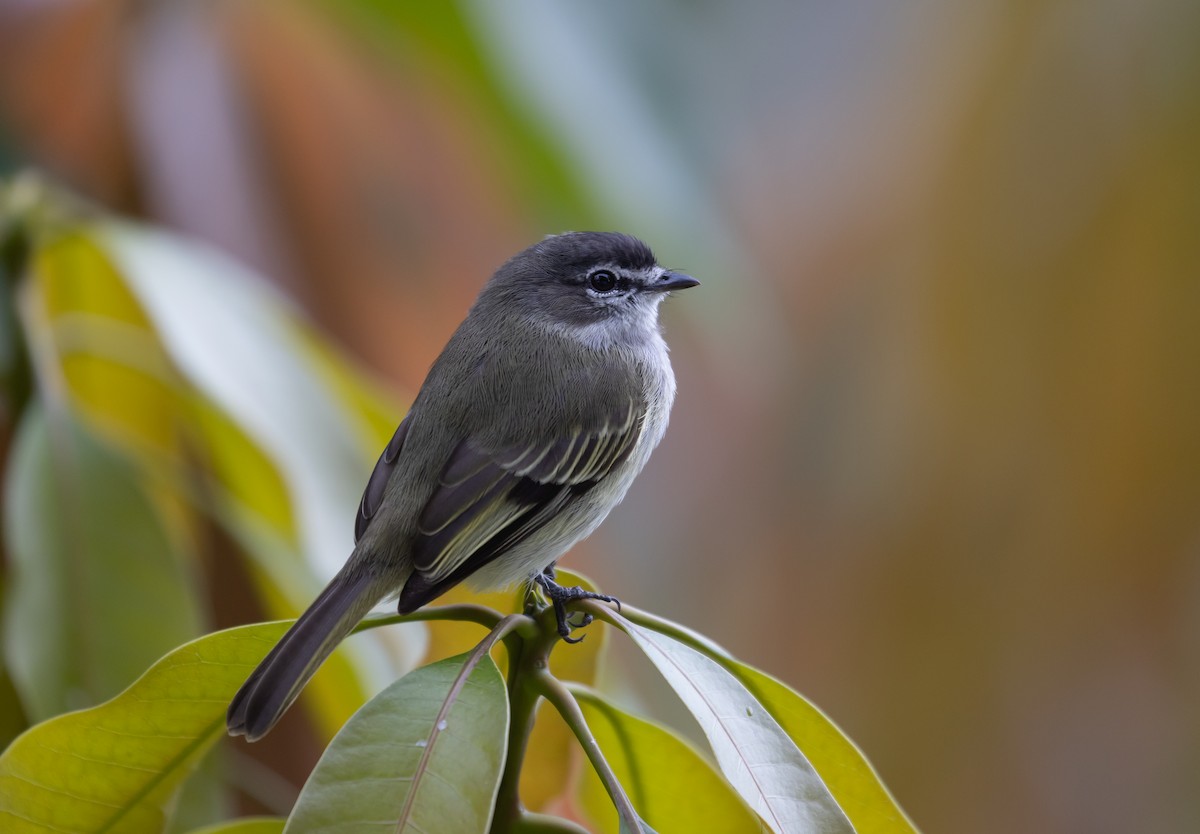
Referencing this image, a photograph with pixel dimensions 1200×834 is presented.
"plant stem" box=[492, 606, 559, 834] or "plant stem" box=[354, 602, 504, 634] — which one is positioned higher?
"plant stem" box=[354, 602, 504, 634]

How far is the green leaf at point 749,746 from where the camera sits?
0.98 metres

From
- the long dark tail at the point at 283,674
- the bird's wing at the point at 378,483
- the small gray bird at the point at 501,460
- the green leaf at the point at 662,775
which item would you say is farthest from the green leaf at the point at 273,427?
the green leaf at the point at 662,775

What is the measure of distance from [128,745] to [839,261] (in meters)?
4.19

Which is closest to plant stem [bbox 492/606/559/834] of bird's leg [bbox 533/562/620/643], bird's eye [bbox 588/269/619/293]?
bird's leg [bbox 533/562/620/643]

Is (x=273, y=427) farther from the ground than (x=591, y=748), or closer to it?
farther from the ground

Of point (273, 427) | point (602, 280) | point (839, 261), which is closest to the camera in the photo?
point (273, 427)

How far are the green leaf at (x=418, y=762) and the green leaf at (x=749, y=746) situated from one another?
5.9 inches

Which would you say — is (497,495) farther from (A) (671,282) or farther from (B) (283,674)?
(A) (671,282)

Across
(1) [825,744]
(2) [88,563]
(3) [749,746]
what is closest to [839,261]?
(2) [88,563]

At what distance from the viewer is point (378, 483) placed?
149 centimetres

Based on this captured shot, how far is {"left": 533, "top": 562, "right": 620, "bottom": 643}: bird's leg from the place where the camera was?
3.45 ft

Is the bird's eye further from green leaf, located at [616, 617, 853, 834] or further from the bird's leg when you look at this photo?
green leaf, located at [616, 617, 853, 834]

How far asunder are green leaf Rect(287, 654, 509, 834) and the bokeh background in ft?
4.91

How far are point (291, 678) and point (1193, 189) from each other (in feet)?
11.6
